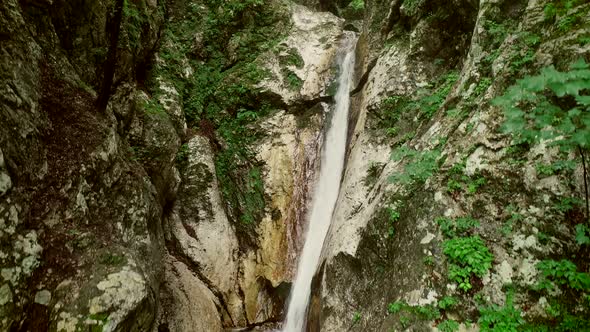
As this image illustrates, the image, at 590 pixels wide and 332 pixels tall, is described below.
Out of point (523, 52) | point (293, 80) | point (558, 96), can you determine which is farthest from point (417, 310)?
point (293, 80)

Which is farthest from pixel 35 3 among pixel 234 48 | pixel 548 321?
pixel 548 321

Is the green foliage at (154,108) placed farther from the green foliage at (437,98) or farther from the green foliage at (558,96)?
the green foliage at (558,96)

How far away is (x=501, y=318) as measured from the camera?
429cm

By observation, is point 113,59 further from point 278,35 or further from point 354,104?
point 278,35

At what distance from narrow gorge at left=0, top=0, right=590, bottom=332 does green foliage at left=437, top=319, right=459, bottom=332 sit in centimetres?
6

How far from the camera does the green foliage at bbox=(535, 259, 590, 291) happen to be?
396 cm

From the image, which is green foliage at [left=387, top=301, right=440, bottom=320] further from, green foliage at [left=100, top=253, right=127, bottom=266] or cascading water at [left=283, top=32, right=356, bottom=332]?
green foliage at [left=100, top=253, right=127, bottom=266]

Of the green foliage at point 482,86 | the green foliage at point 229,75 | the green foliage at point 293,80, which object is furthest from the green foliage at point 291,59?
the green foliage at point 482,86

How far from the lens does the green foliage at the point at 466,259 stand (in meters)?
4.64

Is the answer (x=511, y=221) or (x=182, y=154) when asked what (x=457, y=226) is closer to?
(x=511, y=221)

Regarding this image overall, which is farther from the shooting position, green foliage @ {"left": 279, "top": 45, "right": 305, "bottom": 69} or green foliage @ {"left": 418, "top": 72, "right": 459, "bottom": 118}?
green foliage @ {"left": 279, "top": 45, "right": 305, "bottom": 69}

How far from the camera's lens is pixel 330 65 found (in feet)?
42.1

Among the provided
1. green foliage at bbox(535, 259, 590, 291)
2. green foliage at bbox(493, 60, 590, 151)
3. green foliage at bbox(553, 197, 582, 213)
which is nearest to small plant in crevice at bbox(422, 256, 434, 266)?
green foliage at bbox(535, 259, 590, 291)

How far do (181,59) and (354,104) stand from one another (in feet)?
19.7
